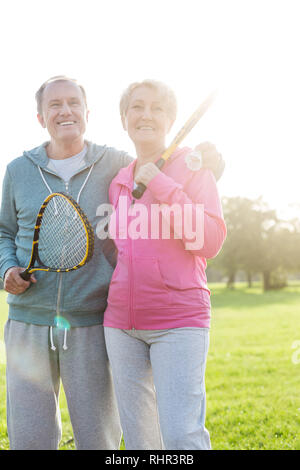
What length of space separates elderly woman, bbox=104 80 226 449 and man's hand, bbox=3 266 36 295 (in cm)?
64

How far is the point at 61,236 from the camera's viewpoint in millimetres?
3404

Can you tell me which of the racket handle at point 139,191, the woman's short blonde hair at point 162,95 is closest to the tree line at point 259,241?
the woman's short blonde hair at point 162,95

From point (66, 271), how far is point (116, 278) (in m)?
0.39

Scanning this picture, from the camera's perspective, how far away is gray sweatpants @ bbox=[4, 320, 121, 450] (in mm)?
3307

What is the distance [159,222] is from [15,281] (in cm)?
111

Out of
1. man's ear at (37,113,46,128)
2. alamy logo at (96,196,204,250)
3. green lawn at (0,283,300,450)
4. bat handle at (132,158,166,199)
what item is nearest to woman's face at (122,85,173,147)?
bat handle at (132,158,166,199)

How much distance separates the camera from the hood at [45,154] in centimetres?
349

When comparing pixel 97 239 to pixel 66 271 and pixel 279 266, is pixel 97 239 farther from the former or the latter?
pixel 279 266

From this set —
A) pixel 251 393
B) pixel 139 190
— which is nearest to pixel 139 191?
pixel 139 190

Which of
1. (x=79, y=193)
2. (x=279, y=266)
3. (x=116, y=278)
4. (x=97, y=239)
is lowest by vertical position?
(x=279, y=266)

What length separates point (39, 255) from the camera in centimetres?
343

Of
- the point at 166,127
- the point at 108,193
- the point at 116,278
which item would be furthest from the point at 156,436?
the point at 166,127

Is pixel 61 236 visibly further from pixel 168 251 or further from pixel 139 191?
pixel 168 251
